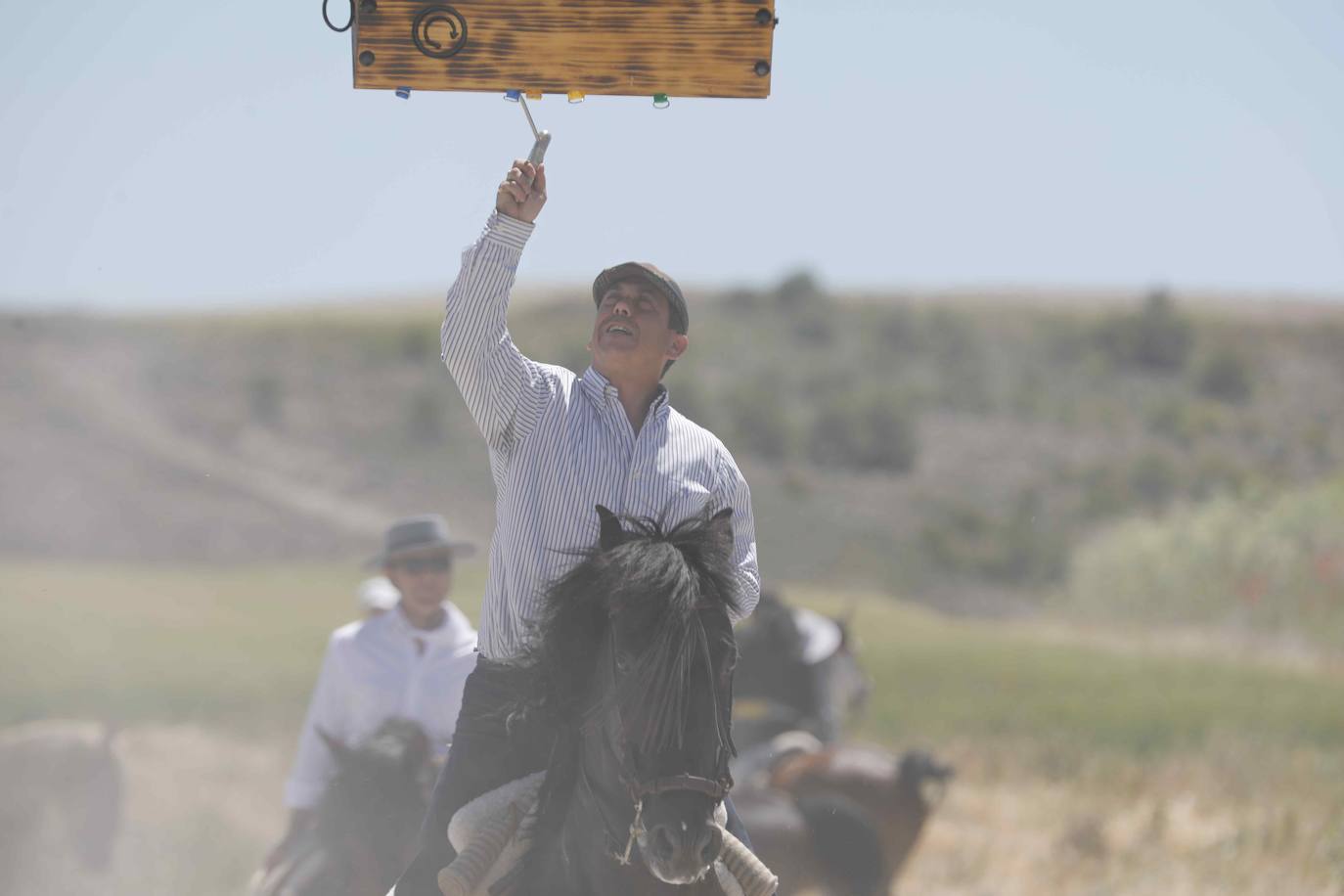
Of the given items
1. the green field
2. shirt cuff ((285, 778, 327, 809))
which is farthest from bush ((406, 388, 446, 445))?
shirt cuff ((285, 778, 327, 809))

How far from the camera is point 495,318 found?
4.47 meters

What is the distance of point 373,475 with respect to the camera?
58188 mm

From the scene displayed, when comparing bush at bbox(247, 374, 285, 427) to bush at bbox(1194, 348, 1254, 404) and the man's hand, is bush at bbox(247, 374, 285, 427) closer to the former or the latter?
bush at bbox(1194, 348, 1254, 404)

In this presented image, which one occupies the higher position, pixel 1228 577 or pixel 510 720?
pixel 510 720

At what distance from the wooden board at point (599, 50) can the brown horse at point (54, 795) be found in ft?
24.4

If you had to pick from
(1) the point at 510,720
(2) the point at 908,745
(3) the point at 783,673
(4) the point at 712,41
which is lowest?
(2) the point at 908,745

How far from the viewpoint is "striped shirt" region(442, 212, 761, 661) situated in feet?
14.6

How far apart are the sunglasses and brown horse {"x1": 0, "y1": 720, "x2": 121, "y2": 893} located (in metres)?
3.56

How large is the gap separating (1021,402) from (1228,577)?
104ft

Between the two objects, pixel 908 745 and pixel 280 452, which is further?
pixel 280 452

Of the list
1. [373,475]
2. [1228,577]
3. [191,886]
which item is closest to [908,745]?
[191,886]

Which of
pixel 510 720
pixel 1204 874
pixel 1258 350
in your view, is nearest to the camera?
pixel 510 720

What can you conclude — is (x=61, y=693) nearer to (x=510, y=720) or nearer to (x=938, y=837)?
(x=938, y=837)

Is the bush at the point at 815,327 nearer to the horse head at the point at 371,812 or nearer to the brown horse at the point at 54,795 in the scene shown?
the brown horse at the point at 54,795
